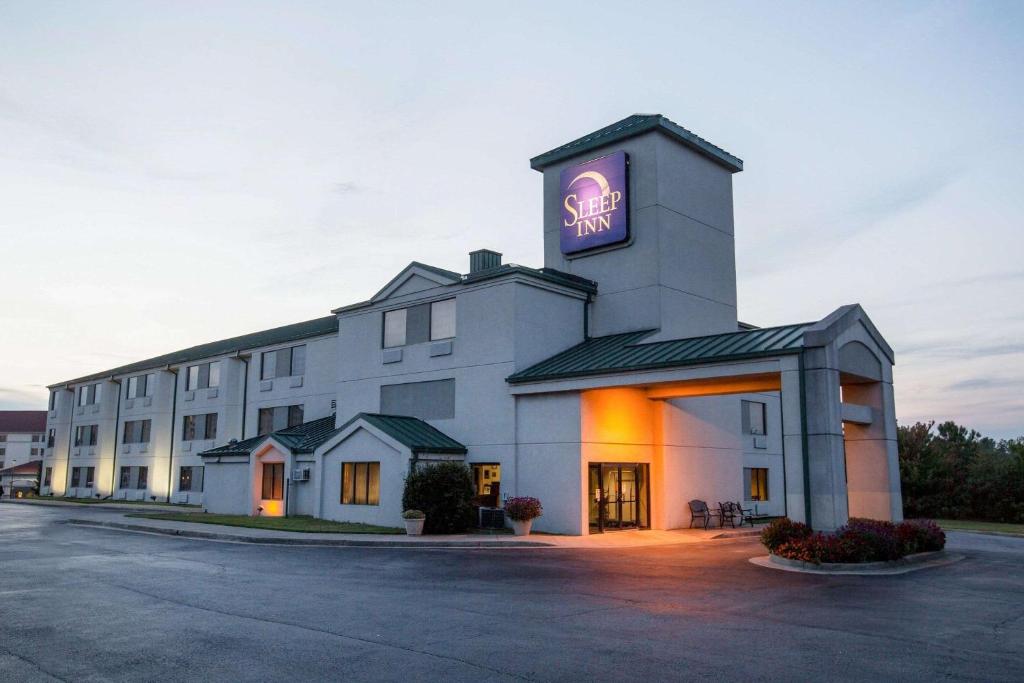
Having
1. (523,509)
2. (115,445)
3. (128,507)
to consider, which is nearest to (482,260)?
(523,509)

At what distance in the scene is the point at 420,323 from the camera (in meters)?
31.0

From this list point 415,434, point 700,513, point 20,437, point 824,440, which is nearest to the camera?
point 824,440

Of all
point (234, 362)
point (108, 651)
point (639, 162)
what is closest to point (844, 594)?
point (108, 651)

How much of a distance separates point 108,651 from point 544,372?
18410 mm

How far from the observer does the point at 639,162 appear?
3034 centimetres

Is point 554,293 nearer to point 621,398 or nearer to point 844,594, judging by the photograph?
point 621,398

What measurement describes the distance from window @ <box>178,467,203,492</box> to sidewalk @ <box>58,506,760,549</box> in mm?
19575

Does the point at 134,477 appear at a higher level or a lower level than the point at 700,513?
higher

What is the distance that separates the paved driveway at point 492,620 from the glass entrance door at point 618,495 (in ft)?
23.9

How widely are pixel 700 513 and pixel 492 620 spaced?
19393 mm

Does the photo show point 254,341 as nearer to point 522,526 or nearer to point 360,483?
point 360,483

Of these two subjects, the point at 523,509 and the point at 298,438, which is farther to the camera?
the point at 298,438

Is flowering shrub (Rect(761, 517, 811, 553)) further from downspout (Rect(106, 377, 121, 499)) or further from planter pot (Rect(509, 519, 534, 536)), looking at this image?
downspout (Rect(106, 377, 121, 499))

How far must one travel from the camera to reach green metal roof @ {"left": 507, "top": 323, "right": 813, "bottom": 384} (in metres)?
21.3
